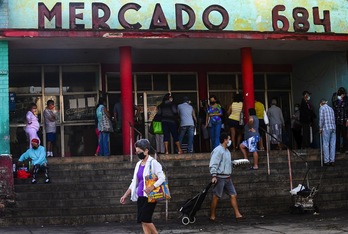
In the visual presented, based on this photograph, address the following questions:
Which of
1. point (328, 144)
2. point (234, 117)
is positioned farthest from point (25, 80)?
point (328, 144)

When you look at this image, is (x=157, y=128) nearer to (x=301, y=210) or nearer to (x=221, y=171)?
(x=221, y=171)

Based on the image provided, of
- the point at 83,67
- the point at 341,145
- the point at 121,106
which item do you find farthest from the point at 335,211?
the point at 83,67

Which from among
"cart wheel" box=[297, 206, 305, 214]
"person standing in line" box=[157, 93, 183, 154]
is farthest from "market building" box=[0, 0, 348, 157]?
"cart wheel" box=[297, 206, 305, 214]

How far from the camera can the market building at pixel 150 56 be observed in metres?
13.9

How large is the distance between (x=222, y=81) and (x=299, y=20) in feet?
14.3

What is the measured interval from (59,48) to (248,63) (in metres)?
5.19

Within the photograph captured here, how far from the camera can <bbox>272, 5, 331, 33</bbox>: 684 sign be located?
1514 centimetres

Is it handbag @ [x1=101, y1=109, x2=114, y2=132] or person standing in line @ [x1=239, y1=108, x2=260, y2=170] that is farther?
handbag @ [x1=101, y1=109, x2=114, y2=132]

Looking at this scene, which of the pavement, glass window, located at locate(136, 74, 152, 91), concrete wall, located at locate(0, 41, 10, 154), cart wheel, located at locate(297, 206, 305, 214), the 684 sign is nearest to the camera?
the pavement

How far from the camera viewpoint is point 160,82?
18.5 metres

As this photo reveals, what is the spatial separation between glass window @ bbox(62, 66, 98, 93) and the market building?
31mm

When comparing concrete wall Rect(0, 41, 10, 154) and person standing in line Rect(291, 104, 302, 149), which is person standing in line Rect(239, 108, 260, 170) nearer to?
person standing in line Rect(291, 104, 302, 149)

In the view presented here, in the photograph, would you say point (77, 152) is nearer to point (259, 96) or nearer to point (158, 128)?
point (158, 128)

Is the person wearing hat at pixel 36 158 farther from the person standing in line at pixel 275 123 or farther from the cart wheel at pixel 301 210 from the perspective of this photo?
the person standing in line at pixel 275 123
